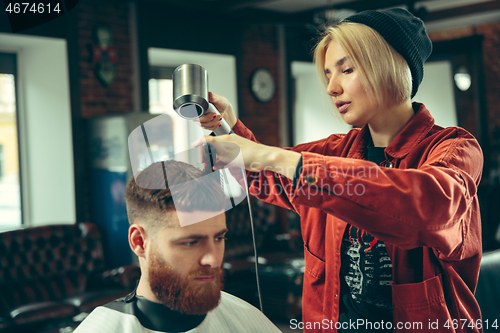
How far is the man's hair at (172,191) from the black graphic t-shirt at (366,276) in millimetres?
420

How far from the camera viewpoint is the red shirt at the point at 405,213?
87 cm

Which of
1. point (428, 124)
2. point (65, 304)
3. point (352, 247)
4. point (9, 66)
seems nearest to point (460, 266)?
point (352, 247)

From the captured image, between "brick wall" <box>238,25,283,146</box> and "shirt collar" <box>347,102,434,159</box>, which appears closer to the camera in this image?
"shirt collar" <box>347,102,434,159</box>

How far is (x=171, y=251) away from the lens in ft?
3.73

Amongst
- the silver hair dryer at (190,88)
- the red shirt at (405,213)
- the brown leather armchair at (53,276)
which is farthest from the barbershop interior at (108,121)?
the silver hair dryer at (190,88)

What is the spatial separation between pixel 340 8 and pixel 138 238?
5565 millimetres

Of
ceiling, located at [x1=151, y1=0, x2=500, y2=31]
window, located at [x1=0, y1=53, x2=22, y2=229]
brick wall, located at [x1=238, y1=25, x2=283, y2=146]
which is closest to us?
window, located at [x1=0, y1=53, x2=22, y2=229]

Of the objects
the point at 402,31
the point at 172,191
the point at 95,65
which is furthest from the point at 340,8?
the point at 172,191

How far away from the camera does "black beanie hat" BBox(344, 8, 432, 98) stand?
45.0 inches

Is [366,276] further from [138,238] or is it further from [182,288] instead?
[138,238]

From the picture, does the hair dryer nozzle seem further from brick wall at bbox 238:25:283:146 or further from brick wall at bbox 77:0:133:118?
brick wall at bbox 238:25:283:146

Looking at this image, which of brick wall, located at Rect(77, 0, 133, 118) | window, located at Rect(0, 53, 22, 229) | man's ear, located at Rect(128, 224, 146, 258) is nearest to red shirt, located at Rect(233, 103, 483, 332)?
man's ear, located at Rect(128, 224, 146, 258)

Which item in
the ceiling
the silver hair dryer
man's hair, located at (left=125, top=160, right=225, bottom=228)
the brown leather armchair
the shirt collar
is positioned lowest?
the brown leather armchair

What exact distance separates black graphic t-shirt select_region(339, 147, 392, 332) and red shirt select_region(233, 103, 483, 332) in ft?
0.11
